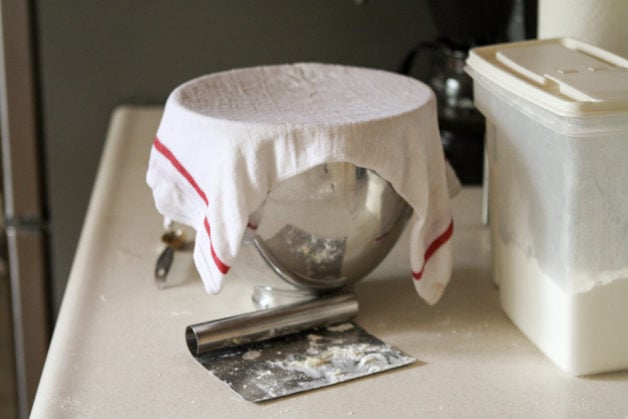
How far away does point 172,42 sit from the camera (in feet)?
4.98

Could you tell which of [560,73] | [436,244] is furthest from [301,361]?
[560,73]

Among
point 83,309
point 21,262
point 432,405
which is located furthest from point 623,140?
point 21,262

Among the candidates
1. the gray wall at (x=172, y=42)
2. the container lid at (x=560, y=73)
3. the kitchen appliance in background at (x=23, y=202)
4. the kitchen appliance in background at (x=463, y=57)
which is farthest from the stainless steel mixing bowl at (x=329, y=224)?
the kitchen appliance in background at (x=23, y=202)

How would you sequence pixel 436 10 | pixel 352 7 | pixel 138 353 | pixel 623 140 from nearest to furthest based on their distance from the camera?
pixel 623 140, pixel 138 353, pixel 436 10, pixel 352 7

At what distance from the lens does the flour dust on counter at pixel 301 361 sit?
0.79 meters

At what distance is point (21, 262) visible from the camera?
5.19ft

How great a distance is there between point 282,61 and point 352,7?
0.13 meters

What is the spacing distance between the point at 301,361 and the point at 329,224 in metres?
0.11

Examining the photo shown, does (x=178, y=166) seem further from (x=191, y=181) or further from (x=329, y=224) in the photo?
(x=329, y=224)

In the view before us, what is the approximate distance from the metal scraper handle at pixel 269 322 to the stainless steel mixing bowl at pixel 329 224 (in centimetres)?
2

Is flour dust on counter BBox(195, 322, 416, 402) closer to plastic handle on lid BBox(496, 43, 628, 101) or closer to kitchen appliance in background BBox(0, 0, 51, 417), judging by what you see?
plastic handle on lid BBox(496, 43, 628, 101)

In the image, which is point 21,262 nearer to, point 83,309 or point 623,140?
point 83,309

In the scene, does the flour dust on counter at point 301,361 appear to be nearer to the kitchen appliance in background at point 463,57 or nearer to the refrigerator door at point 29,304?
the kitchen appliance in background at point 463,57

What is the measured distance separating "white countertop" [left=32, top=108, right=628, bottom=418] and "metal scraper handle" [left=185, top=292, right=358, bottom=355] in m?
0.02
